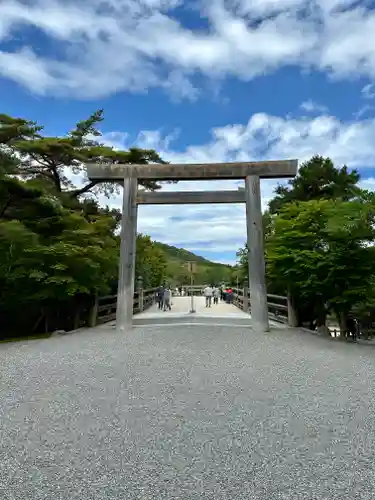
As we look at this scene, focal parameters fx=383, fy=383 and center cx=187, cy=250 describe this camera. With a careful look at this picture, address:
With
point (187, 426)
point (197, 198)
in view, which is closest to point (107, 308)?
point (197, 198)

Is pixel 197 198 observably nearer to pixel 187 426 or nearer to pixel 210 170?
pixel 210 170

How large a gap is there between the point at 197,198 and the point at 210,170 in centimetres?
81

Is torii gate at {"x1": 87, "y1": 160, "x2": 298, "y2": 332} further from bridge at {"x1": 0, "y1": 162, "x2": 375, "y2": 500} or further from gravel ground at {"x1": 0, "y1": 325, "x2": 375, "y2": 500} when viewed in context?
gravel ground at {"x1": 0, "y1": 325, "x2": 375, "y2": 500}

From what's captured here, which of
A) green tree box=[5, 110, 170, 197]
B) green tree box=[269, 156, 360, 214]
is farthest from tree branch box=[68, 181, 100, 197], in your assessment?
green tree box=[269, 156, 360, 214]

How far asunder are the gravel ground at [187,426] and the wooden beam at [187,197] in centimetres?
452

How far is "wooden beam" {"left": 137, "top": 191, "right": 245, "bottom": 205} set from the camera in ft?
33.3

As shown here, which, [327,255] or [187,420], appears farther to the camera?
[327,255]

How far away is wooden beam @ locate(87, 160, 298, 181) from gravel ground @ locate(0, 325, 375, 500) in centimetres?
494

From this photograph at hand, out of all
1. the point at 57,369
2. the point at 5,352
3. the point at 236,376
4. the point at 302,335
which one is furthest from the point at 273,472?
the point at 302,335

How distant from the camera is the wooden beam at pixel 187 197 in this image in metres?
10.2

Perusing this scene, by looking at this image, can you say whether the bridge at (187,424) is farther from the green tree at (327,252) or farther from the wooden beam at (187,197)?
the wooden beam at (187,197)

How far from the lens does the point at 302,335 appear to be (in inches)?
365

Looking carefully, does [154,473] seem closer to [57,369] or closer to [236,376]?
[236,376]

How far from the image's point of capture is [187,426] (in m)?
3.55
